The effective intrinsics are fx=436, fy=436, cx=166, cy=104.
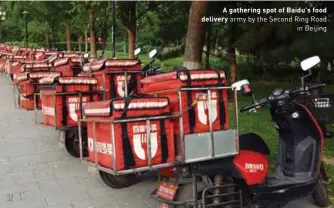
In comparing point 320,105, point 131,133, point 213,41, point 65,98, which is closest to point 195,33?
point 65,98

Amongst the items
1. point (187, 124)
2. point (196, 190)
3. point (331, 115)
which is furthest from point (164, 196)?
point (331, 115)

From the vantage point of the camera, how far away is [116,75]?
6.11 meters

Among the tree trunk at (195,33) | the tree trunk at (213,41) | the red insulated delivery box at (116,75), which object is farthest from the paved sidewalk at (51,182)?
the tree trunk at (213,41)

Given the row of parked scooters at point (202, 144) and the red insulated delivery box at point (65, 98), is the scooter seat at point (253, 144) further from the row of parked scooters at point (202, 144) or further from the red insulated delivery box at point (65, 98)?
the red insulated delivery box at point (65, 98)

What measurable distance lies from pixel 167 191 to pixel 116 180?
1462 millimetres

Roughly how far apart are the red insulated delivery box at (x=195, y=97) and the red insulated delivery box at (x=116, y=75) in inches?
85.7

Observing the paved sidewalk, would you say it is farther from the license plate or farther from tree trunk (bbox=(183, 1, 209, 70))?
tree trunk (bbox=(183, 1, 209, 70))

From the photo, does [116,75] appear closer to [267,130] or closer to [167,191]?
[167,191]

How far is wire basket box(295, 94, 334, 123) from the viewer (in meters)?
3.87

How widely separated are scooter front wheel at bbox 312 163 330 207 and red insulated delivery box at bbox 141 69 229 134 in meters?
1.14

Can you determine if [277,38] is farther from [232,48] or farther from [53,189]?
[53,189]

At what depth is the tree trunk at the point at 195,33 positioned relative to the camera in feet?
29.2

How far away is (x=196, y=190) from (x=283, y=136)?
1113 mm

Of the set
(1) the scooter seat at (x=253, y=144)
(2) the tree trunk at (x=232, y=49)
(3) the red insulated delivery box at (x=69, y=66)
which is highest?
(2) the tree trunk at (x=232, y=49)
